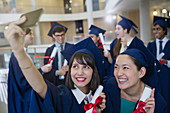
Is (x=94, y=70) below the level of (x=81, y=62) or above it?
below

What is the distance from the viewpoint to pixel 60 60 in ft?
11.5

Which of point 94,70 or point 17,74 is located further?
point 17,74

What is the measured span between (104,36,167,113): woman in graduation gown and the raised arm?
796 mm

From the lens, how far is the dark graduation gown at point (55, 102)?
1.43 meters

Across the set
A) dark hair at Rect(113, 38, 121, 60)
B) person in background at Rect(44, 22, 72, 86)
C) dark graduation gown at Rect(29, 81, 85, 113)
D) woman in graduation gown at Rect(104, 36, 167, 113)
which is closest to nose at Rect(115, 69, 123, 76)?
woman in graduation gown at Rect(104, 36, 167, 113)

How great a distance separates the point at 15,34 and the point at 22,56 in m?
0.22

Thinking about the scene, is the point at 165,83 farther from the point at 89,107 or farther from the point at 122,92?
the point at 89,107

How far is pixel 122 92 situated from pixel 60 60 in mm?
1883

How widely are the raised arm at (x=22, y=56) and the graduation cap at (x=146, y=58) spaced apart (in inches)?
38.1

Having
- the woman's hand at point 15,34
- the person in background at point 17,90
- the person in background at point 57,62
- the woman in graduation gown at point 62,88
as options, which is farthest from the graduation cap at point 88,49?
the person in background at point 57,62

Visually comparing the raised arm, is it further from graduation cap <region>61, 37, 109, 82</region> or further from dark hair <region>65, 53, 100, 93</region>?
graduation cap <region>61, 37, 109, 82</region>

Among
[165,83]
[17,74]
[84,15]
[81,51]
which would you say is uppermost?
[84,15]

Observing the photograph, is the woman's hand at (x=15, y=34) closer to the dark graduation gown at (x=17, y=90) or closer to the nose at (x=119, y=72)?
the nose at (x=119, y=72)

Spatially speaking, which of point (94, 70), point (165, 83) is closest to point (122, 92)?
point (94, 70)
